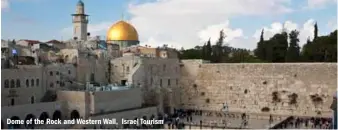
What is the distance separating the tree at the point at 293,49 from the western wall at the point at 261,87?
4.96 meters

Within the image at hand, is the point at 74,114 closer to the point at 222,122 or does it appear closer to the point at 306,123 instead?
the point at 222,122

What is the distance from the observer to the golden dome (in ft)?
138

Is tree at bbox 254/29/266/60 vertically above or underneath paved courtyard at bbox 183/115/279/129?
above

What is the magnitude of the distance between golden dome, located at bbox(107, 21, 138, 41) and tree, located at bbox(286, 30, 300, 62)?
41.3 feet

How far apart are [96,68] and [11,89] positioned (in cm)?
762

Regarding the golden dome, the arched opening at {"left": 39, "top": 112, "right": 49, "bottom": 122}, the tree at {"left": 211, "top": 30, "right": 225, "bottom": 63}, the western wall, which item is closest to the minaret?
the golden dome

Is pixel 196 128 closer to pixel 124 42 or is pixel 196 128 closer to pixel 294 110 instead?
pixel 294 110

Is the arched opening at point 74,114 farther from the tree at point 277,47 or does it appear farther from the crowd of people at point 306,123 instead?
the tree at point 277,47

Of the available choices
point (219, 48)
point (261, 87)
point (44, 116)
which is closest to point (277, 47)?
point (219, 48)

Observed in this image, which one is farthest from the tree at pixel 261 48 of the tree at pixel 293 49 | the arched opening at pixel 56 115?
Result: the arched opening at pixel 56 115

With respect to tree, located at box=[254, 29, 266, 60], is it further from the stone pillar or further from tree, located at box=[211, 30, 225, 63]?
the stone pillar

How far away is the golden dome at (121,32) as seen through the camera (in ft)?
138

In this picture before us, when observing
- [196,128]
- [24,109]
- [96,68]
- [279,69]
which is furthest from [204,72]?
[24,109]

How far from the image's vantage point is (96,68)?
32.0 m
